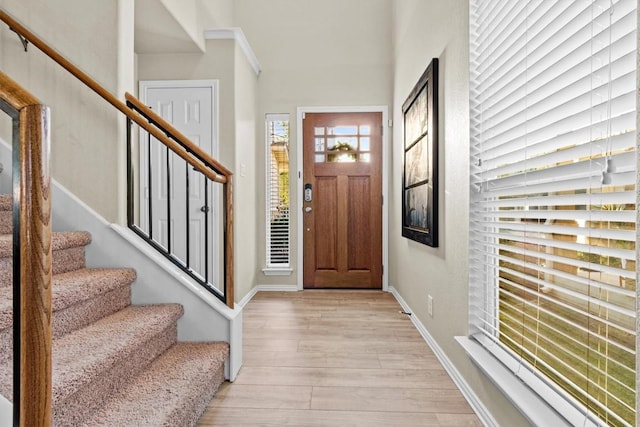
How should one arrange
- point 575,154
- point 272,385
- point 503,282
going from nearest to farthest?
point 575,154, point 503,282, point 272,385

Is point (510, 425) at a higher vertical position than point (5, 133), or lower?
lower

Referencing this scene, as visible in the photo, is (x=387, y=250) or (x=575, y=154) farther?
(x=387, y=250)

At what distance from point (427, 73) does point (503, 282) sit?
149cm

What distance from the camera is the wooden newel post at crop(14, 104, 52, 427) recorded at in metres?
Answer: 0.80

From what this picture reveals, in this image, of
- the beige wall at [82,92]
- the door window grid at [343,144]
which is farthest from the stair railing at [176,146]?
the door window grid at [343,144]

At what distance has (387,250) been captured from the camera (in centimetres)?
434

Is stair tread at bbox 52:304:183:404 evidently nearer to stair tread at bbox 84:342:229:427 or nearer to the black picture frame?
stair tread at bbox 84:342:229:427

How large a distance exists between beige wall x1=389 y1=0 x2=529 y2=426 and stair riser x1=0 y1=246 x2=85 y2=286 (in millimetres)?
1941

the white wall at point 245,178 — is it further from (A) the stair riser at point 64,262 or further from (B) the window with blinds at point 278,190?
(A) the stair riser at point 64,262

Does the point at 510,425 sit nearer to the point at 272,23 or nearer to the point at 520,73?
the point at 520,73

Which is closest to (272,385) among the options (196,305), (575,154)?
(196,305)

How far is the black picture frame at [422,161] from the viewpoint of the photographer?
7.89 feet

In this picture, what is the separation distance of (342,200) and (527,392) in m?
3.15

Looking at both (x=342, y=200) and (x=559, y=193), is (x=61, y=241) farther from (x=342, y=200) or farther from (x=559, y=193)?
(x=342, y=200)
